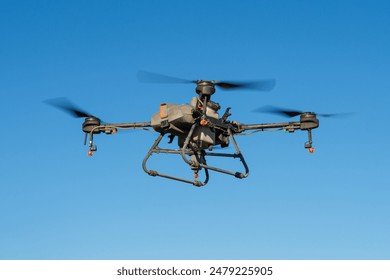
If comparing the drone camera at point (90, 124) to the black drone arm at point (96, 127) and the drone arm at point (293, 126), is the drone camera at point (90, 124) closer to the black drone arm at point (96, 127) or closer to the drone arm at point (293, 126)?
the black drone arm at point (96, 127)

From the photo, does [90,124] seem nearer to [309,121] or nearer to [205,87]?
[205,87]

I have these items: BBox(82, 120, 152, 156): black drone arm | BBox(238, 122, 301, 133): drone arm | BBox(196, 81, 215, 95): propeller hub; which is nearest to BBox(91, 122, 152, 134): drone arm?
BBox(82, 120, 152, 156): black drone arm

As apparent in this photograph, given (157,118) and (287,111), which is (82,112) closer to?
(157,118)

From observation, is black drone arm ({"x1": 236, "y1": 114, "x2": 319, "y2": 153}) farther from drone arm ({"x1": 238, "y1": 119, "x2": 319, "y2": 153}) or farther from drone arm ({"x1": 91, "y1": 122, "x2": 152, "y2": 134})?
drone arm ({"x1": 91, "y1": 122, "x2": 152, "y2": 134})

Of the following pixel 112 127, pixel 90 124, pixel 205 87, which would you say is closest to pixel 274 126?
pixel 205 87

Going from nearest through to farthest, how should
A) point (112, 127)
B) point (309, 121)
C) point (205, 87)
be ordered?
1. point (205, 87)
2. point (309, 121)
3. point (112, 127)

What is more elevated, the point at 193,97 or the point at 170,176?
the point at 193,97

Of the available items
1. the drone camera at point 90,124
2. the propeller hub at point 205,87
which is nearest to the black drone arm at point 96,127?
the drone camera at point 90,124

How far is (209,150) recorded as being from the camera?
44125mm
